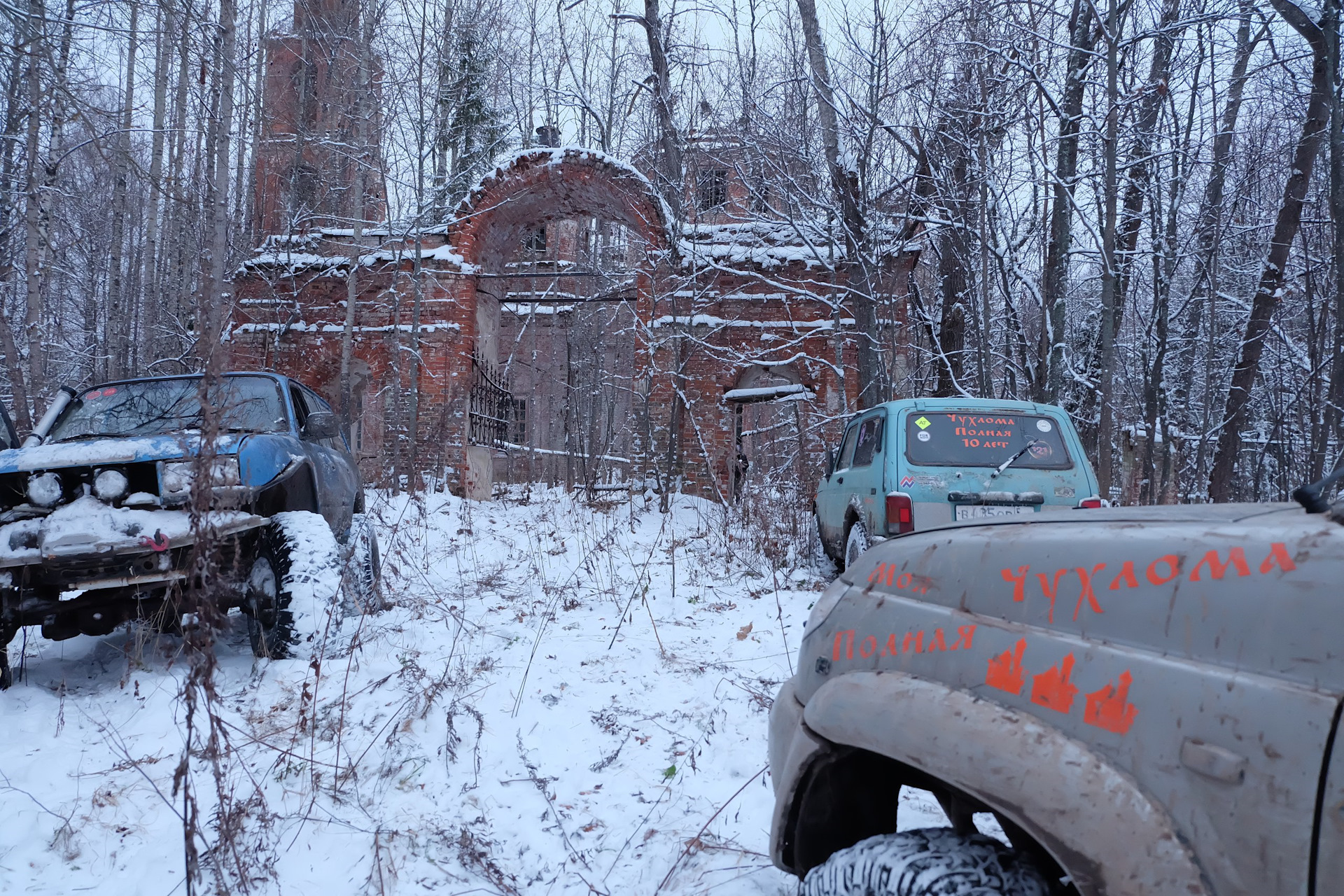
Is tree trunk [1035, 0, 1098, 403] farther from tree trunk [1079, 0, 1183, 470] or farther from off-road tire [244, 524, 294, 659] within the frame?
off-road tire [244, 524, 294, 659]

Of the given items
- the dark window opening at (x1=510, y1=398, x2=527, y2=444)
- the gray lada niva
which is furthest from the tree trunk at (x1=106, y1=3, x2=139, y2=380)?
the gray lada niva

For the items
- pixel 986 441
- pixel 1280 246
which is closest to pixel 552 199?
pixel 986 441

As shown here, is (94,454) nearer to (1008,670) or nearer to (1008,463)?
(1008,670)

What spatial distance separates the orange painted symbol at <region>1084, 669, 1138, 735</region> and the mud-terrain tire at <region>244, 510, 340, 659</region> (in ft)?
14.7

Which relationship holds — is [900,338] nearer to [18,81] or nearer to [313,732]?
[313,732]

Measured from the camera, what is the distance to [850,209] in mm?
10852

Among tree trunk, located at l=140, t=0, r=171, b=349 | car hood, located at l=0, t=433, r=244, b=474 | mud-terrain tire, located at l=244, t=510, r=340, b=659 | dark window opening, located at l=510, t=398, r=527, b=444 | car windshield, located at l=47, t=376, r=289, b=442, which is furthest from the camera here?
dark window opening, located at l=510, t=398, r=527, b=444

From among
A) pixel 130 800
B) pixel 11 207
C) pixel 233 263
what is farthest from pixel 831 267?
pixel 233 263

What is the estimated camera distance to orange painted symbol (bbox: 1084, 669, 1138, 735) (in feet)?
4.49

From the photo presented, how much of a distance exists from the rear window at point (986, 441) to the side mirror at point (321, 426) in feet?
14.7

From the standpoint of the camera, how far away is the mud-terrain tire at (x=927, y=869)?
1.62m

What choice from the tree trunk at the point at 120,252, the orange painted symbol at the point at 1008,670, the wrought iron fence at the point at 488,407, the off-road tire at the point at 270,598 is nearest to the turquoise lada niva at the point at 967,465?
the off-road tire at the point at 270,598

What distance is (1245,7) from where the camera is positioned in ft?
32.2

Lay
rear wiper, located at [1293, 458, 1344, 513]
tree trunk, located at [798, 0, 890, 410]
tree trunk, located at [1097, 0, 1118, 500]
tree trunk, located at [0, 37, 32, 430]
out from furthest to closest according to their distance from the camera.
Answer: tree trunk, located at [798, 0, 890, 410] → tree trunk, located at [0, 37, 32, 430] → tree trunk, located at [1097, 0, 1118, 500] → rear wiper, located at [1293, 458, 1344, 513]
